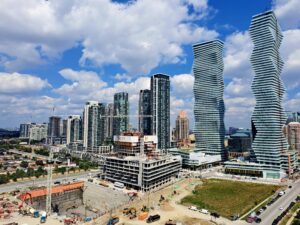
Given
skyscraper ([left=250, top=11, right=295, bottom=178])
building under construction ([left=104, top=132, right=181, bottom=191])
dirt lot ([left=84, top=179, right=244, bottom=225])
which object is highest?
skyscraper ([left=250, top=11, right=295, bottom=178])

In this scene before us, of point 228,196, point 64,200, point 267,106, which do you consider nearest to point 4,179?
point 64,200

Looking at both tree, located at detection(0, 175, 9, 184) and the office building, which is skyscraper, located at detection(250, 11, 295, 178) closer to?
the office building

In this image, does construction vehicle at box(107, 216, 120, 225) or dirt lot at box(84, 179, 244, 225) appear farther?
dirt lot at box(84, 179, 244, 225)

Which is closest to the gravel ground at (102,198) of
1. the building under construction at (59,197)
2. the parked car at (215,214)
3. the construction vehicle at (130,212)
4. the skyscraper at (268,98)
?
the building under construction at (59,197)

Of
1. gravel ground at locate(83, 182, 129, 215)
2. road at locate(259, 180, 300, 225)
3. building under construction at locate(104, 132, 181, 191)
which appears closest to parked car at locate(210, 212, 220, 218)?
road at locate(259, 180, 300, 225)

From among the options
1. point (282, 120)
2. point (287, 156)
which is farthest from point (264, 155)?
point (282, 120)

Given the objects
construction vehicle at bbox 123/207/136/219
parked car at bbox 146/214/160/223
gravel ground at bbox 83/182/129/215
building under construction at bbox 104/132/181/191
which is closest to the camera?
parked car at bbox 146/214/160/223

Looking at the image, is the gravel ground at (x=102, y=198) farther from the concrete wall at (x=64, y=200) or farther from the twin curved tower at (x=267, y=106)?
the twin curved tower at (x=267, y=106)

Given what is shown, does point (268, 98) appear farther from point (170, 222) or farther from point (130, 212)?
point (130, 212)
